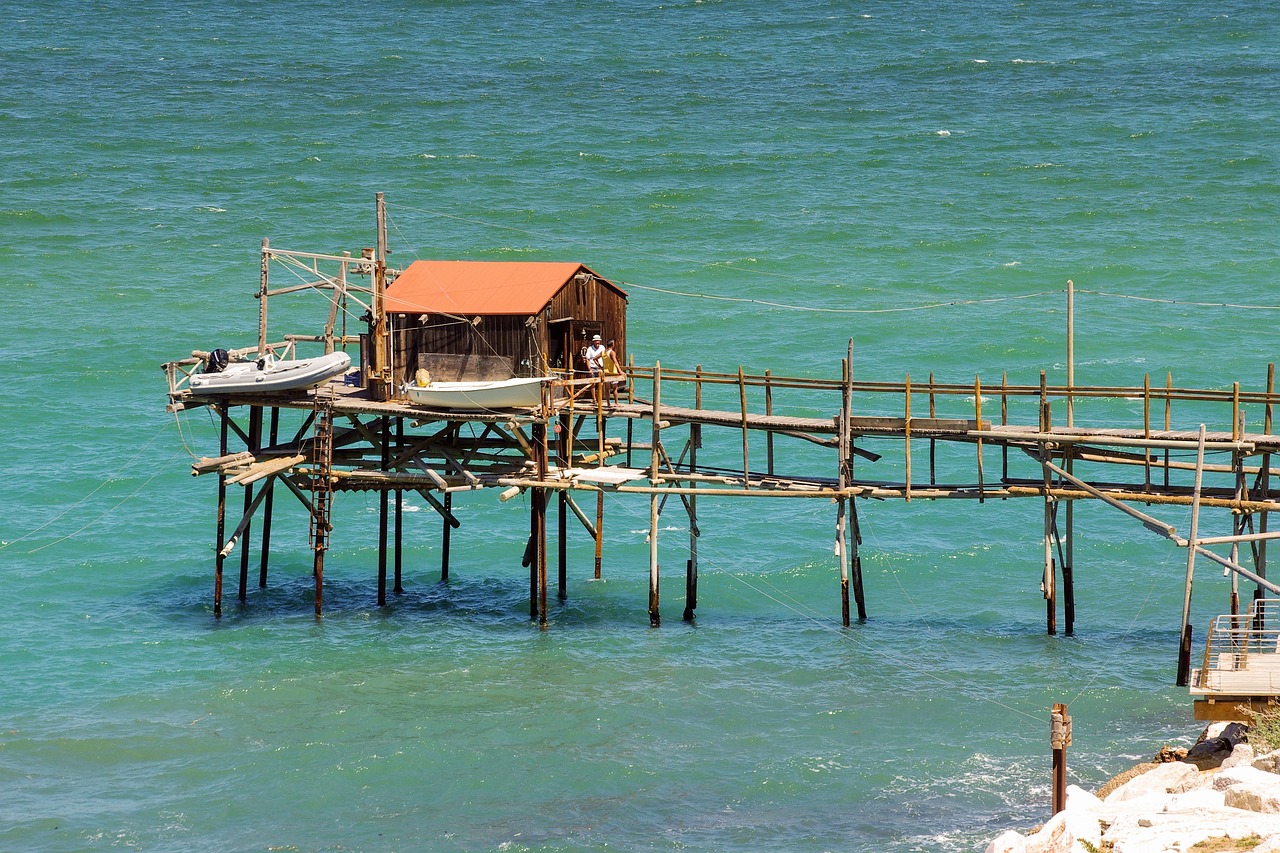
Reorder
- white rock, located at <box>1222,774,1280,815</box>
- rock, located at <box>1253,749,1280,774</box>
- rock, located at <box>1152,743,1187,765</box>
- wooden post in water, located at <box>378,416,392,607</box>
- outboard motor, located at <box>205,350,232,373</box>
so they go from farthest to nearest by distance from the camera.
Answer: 1. wooden post in water, located at <box>378,416,392,607</box>
2. outboard motor, located at <box>205,350,232,373</box>
3. rock, located at <box>1152,743,1187,765</box>
4. rock, located at <box>1253,749,1280,774</box>
5. white rock, located at <box>1222,774,1280,815</box>

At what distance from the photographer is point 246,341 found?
61.3 meters

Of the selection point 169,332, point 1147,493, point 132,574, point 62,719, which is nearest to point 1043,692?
point 1147,493

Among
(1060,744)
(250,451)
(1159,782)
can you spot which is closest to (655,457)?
(250,451)

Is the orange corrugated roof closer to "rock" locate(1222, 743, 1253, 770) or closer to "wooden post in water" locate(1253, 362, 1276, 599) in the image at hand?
"wooden post in water" locate(1253, 362, 1276, 599)

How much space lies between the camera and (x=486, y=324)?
111ft

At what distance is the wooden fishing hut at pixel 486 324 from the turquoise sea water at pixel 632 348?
19.8 feet

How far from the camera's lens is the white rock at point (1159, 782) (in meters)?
22.6

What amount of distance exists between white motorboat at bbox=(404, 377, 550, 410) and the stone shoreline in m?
15.2

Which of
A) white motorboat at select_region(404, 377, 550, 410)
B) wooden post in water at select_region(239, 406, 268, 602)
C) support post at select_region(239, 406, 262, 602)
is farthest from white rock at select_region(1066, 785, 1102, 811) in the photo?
support post at select_region(239, 406, 262, 602)

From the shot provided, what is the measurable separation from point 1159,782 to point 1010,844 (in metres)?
4.11

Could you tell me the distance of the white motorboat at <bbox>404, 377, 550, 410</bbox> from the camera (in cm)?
3309

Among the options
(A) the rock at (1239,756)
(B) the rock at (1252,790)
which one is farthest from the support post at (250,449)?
(B) the rock at (1252,790)

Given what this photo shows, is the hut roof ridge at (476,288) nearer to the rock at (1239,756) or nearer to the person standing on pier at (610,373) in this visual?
the person standing on pier at (610,373)

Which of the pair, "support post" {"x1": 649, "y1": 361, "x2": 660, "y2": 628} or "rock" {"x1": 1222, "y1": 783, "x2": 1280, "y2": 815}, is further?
"support post" {"x1": 649, "y1": 361, "x2": 660, "y2": 628}
